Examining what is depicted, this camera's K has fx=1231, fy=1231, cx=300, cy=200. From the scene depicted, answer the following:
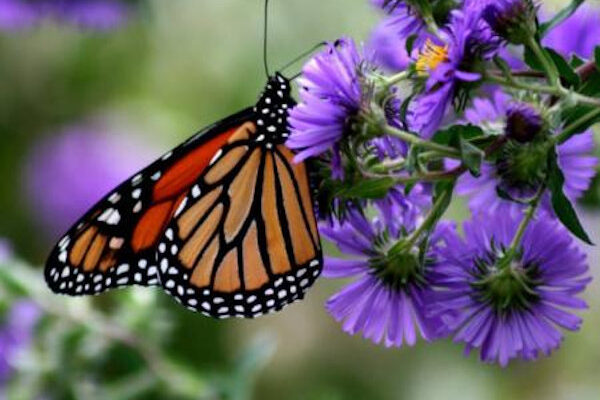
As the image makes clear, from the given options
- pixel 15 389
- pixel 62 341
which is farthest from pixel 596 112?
pixel 15 389

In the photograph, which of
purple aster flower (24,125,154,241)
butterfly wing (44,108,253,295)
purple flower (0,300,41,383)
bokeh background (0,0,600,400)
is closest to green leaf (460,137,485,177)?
butterfly wing (44,108,253,295)

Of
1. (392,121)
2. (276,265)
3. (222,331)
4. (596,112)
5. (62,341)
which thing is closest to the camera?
(596,112)

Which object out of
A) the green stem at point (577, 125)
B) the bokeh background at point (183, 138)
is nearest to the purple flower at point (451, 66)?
the green stem at point (577, 125)

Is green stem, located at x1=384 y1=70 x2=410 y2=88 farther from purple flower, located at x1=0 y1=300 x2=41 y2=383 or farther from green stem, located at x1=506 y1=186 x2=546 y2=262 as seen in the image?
purple flower, located at x1=0 y1=300 x2=41 y2=383

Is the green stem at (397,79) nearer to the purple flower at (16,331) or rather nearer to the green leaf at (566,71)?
the green leaf at (566,71)

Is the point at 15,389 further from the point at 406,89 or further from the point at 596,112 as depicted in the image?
the point at 596,112

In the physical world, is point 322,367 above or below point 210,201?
below

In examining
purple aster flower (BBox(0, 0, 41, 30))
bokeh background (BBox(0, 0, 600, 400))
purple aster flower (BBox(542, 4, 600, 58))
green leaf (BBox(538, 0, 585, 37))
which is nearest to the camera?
green leaf (BBox(538, 0, 585, 37))
